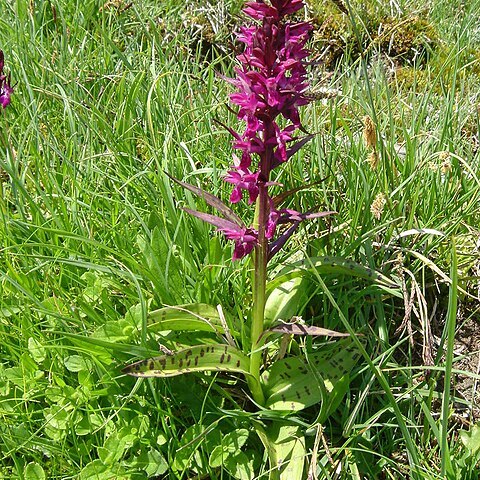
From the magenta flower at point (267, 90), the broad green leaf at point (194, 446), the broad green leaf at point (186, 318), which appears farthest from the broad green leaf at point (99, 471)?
the magenta flower at point (267, 90)

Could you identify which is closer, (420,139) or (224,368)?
(224,368)

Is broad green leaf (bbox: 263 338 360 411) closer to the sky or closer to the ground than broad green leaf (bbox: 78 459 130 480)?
closer to the sky

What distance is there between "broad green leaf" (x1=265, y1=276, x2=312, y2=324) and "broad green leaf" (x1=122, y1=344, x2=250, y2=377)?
0.56 feet

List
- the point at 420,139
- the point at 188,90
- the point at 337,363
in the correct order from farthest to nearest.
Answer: the point at 188,90
the point at 420,139
the point at 337,363

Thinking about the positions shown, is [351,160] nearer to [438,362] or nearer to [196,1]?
[438,362]

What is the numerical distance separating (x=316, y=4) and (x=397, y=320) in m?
2.40

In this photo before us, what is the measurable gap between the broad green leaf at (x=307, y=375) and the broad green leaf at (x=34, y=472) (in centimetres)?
60

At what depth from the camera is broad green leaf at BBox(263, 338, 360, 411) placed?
5.34ft

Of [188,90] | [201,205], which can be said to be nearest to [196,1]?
[188,90]

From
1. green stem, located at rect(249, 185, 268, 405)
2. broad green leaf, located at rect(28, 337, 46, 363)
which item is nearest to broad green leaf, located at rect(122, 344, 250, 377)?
green stem, located at rect(249, 185, 268, 405)

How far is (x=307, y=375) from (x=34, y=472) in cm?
74

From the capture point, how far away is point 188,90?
2.60m

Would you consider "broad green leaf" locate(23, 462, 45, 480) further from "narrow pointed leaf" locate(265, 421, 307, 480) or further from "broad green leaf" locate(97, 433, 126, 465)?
"narrow pointed leaf" locate(265, 421, 307, 480)

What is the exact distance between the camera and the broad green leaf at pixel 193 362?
1.43 metres
